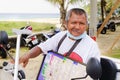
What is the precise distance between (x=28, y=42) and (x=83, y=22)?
10.8m

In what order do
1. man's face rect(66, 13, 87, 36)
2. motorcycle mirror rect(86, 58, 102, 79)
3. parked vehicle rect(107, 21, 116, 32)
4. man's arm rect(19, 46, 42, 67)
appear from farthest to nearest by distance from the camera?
parked vehicle rect(107, 21, 116, 32)
man's arm rect(19, 46, 42, 67)
man's face rect(66, 13, 87, 36)
motorcycle mirror rect(86, 58, 102, 79)

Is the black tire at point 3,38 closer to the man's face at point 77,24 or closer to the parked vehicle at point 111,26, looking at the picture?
the man's face at point 77,24

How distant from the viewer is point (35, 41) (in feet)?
44.1

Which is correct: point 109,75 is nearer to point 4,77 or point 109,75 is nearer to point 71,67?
point 71,67

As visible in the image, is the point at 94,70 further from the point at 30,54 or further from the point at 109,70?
the point at 30,54

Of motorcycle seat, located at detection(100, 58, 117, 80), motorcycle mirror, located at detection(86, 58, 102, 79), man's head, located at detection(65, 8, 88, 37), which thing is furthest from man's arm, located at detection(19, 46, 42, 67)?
motorcycle mirror, located at detection(86, 58, 102, 79)

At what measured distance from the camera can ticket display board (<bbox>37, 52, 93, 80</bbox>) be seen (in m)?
2.22

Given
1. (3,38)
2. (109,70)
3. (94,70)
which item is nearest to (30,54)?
(3,38)

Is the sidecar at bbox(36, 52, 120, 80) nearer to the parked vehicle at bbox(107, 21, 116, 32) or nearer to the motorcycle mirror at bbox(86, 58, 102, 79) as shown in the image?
the motorcycle mirror at bbox(86, 58, 102, 79)

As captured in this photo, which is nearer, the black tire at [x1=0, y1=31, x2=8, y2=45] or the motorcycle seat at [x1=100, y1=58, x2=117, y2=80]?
the black tire at [x1=0, y1=31, x2=8, y2=45]

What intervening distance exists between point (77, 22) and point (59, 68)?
39 cm

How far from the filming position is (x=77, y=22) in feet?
8.33

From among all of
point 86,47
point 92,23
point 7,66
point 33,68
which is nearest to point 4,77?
point 7,66

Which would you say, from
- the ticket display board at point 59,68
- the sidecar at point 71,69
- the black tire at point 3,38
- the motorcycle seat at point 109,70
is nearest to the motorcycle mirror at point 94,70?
the sidecar at point 71,69
